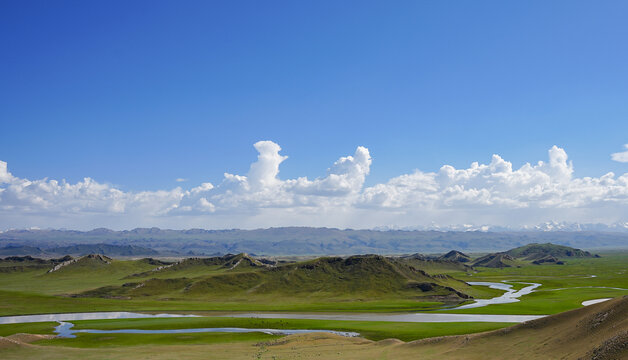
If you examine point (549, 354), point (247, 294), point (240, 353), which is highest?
point (549, 354)

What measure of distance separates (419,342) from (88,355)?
134 ft

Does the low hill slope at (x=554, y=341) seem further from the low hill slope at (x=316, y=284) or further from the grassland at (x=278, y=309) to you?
the low hill slope at (x=316, y=284)

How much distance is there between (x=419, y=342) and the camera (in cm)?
5050

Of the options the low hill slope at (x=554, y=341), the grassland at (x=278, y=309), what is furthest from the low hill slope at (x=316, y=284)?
the low hill slope at (x=554, y=341)

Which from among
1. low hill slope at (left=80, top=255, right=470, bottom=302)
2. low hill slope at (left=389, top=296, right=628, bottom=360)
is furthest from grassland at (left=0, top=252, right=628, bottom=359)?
low hill slope at (left=80, top=255, right=470, bottom=302)

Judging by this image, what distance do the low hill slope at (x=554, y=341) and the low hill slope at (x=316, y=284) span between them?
10741cm

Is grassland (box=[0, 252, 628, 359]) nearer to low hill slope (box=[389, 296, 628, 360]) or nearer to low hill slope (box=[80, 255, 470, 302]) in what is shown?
low hill slope (box=[389, 296, 628, 360])

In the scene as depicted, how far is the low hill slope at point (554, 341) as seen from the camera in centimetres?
2998

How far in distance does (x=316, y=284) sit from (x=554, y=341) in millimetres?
137471

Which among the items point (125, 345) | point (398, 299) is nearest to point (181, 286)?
point (398, 299)

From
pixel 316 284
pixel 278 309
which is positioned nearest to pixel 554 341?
pixel 278 309

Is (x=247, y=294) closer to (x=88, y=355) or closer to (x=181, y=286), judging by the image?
(x=181, y=286)

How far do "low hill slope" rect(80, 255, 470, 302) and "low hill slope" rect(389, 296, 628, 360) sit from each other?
352ft

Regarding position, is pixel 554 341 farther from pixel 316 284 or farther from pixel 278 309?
pixel 316 284
